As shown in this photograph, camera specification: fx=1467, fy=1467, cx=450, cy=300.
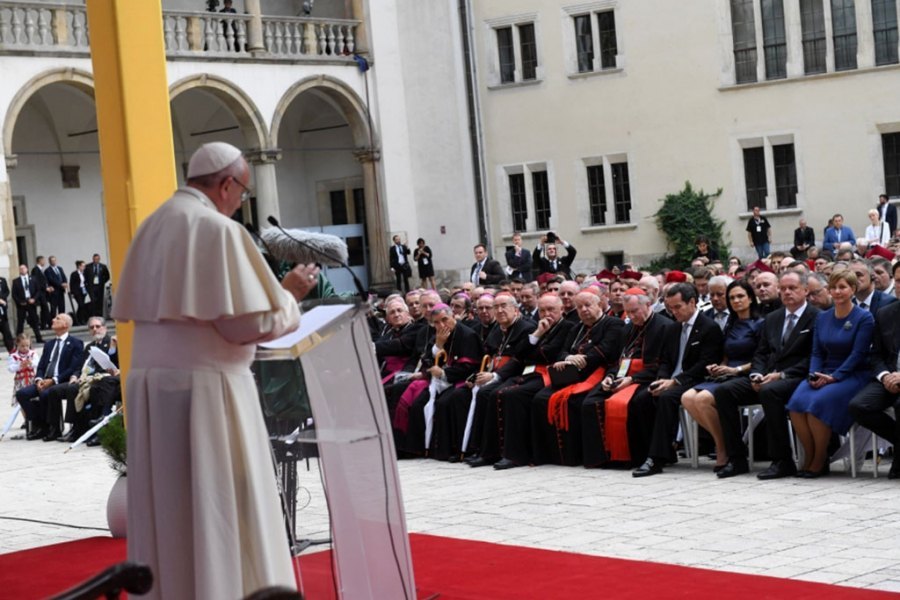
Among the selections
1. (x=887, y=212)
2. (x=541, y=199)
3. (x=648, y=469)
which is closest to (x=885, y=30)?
(x=887, y=212)

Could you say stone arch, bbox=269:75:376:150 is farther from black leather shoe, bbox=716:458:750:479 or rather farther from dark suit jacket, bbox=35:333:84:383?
black leather shoe, bbox=716:458:750:479

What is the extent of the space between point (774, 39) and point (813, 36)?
0.87 meters

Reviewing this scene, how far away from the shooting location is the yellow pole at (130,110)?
8.20 m

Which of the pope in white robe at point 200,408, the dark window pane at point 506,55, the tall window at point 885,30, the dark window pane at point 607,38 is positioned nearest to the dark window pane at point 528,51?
the dark window pane at point 506,55

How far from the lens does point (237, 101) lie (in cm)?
3183

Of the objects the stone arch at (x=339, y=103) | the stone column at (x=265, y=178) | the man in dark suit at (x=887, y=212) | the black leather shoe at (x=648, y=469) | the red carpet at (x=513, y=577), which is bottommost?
the black leather shoe at (x=648, y=469)

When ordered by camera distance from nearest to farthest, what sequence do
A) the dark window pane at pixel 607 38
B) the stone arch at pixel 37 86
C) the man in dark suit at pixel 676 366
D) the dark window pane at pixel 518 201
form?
the man in dark suit at pixel 676 366
the stone arch at pixel 37 86
the dark window pane at pixel 607 38
the dark window pane at pixel 518 201

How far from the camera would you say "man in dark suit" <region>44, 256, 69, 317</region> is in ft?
96.2

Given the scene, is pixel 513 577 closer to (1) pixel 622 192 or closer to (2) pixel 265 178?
(2) pixel 265 178

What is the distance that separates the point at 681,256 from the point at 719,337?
72.3 feet

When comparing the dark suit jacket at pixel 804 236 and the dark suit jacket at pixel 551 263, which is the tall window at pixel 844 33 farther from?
the dark suit jacket at pixel 551 263

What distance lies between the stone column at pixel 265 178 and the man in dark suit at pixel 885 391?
23741 mm

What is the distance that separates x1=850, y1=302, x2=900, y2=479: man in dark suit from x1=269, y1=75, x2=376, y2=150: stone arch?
953 inches

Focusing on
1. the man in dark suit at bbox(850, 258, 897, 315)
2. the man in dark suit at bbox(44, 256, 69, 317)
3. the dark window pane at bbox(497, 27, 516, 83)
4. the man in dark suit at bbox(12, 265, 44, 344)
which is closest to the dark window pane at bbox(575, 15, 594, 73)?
the dark window pane at bbox(497, 27, 516, 83)
